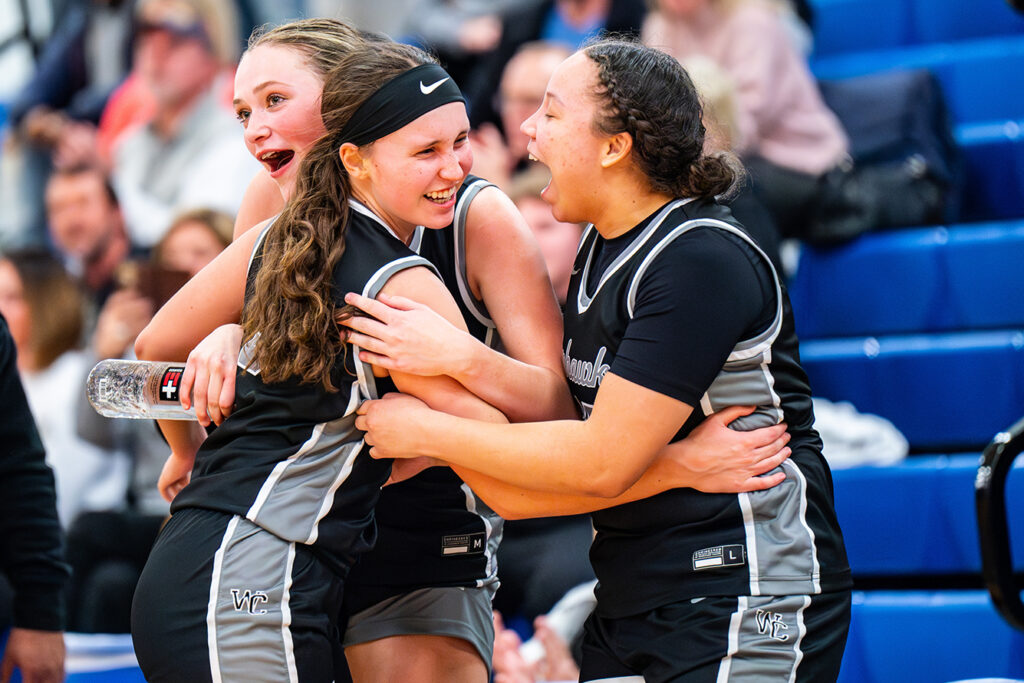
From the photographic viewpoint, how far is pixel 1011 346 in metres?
3.77

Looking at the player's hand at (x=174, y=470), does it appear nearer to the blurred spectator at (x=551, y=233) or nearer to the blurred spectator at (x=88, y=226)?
the blurred spectator at (x=551, y=233)

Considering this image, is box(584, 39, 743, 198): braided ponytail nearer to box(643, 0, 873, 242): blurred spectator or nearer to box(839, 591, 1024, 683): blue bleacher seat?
box(839, 591, 1024, 683): blue bleacher seat

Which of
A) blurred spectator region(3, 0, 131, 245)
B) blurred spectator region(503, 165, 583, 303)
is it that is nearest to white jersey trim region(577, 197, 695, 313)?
blurred spectator region(503, 165, 583, 303)

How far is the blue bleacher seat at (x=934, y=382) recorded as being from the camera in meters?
3.80

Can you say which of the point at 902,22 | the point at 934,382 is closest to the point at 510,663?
the point at 934,382

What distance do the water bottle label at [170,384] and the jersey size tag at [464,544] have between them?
1.73ft

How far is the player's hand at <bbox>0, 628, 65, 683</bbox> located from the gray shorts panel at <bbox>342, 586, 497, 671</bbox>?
719 millimetres

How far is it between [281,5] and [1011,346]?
3.88 meters

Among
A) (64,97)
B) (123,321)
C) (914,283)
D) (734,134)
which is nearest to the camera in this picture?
(734,134)

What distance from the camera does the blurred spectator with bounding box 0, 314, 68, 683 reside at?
2.42 meters

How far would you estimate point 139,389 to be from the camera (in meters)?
1.98

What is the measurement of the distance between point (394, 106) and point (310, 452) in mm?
549

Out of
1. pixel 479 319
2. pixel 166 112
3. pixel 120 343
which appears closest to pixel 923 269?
pixel 479 319

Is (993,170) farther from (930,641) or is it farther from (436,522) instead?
(436,522)
